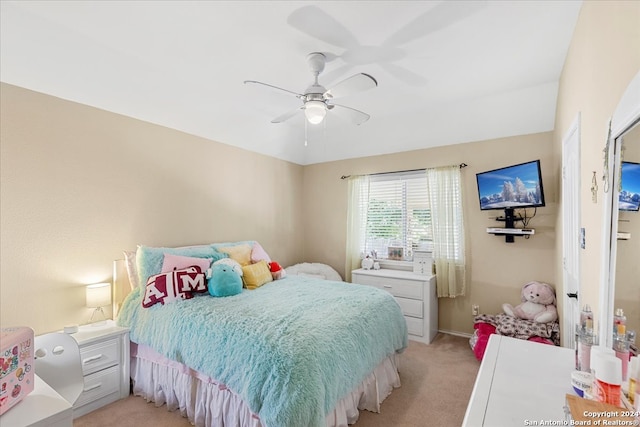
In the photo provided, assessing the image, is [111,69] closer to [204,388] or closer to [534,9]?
[204,388]

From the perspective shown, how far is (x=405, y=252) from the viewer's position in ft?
13.5

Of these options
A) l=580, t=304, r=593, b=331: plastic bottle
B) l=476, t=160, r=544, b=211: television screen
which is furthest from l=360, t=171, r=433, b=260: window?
l=580, t=304, r=593, b=331: plastic bottle

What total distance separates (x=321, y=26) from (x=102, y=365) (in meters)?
2.99

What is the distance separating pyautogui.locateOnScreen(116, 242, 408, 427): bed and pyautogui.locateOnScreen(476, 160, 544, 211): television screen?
1632 millimetres

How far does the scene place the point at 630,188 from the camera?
931 millimetres

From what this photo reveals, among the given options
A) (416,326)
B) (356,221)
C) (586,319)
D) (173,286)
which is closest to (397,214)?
(356,221)

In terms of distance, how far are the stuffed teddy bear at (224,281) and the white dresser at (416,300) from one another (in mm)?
1909

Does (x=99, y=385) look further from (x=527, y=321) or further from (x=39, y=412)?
(x=527, y=321)

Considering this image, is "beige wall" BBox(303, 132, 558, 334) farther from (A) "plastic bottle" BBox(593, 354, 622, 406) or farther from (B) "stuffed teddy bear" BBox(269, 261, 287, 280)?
(A) "plastic bottle" BBox(593, 354, 622, 406)

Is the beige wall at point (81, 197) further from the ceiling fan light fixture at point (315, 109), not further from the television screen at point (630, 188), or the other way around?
the television screen at point (630, 188)

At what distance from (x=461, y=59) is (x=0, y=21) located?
313 cm

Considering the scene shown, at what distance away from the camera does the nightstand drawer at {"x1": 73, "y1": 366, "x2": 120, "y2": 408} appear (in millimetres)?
2188

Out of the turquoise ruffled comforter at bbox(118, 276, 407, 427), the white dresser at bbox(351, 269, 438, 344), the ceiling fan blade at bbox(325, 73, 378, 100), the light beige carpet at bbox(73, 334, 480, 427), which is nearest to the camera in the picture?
the turquoise ruffled comforter at bbox(118, 276, 407, 427)

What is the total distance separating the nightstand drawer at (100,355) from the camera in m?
2.20
